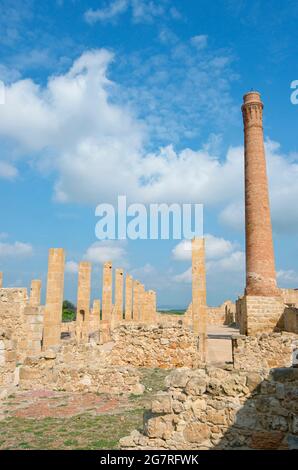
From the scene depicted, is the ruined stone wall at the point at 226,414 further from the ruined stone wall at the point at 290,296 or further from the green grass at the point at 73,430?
the ruined stone wall at the point at 290,296

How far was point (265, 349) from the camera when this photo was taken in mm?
11156

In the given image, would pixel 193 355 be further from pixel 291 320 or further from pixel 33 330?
pixel 33 330

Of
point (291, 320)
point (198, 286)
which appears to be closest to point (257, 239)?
point (198, 286)

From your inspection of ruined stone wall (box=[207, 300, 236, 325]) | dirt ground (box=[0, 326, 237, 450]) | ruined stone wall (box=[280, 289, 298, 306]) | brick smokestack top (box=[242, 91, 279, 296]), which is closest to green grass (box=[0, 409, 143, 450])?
dirt ground (box=[0, 326, 237, 450])

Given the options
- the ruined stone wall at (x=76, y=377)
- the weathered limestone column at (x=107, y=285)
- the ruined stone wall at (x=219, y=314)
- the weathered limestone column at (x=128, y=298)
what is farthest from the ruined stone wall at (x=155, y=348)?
the ruined stone wall at (x=219, y=314)

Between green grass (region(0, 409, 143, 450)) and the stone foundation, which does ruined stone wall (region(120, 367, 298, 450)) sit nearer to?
green grass (region(0, 409, 143, 450))

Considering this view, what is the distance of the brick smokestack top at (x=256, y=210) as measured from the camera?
17031mm

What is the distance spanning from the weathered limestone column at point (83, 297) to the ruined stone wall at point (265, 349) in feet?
35.0

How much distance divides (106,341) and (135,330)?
30.2 feet

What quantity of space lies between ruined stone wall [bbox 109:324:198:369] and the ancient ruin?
0.03 m

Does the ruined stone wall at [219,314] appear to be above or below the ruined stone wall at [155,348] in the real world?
above

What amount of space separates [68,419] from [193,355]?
6348mm

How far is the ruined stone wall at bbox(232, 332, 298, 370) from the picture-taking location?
1092 cm
